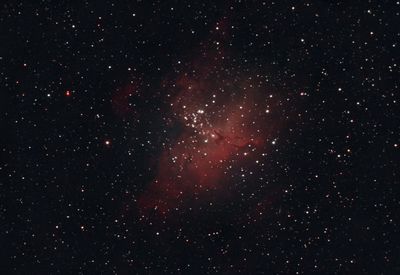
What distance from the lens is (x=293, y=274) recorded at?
1.59 metres

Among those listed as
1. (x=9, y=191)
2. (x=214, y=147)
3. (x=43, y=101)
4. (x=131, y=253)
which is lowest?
(x=131, y=253)

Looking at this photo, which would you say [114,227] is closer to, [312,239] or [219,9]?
[312,239]

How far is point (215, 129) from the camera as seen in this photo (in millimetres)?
1500

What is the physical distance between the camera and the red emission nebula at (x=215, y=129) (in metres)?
1.48

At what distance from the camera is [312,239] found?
1.56m

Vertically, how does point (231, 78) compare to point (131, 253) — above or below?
above

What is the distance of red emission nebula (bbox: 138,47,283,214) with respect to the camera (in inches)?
58.4

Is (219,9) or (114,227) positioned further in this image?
A: (114,227)

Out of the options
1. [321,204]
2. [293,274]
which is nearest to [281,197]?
[321,204]

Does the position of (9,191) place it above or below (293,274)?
above

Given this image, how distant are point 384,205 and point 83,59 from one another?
1.25m

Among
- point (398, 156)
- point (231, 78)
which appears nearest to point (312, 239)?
point (398, 156)

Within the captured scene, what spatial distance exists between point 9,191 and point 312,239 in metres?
1.19

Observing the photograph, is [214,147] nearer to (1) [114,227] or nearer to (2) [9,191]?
(1) [114,227]
